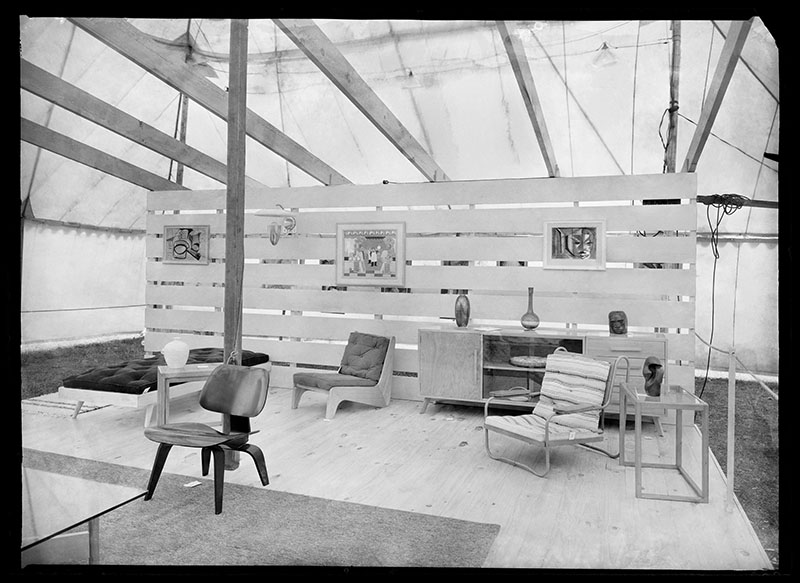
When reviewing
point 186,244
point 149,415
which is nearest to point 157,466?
point 149,415

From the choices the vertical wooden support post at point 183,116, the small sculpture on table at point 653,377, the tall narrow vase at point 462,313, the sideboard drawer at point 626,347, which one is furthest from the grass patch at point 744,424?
the vertical wooden support post at point 183,116

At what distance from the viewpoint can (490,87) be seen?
15.6ft

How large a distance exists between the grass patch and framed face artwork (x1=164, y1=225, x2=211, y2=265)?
6.02ft

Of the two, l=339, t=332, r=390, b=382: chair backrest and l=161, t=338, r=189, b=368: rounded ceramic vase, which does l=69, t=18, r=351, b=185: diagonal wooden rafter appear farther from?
l=161, t=338, r=189, b=368: rounded ceramic vase

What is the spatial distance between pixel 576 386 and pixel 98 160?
4.74 meters

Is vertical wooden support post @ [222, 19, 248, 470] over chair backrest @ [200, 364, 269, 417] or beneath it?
over

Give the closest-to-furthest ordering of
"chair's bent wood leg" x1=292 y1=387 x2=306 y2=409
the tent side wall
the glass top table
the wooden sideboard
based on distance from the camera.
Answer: the glass top table → the tent side wall → the wooden sideboard → "chair's bent wood leg" x1=292 y1=387 x2=306 y2=409

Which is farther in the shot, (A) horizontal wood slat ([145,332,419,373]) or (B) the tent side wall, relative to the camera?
(A) horizontal wood slat ([145,332,419,373])

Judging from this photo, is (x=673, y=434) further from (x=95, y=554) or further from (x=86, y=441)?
(x=86, y=441)

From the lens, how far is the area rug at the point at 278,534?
259 cm

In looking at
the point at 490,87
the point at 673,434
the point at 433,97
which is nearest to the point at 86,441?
the point at 433,97

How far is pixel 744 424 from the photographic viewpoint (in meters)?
3.37

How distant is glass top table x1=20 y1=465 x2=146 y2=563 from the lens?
2232mm

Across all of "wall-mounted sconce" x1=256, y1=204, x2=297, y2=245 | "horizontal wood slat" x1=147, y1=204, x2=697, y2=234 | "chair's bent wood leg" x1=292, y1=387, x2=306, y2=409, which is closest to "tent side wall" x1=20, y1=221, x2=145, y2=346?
"horizontal wood slat" x1=147, y1=204, x2=697, y2=234
